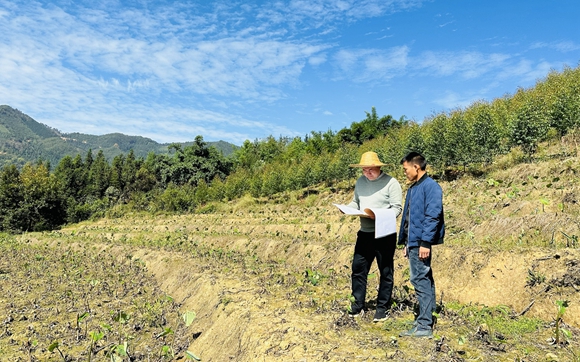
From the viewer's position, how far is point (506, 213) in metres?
9.59

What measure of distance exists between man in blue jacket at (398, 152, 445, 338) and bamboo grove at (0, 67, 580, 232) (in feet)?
7.22

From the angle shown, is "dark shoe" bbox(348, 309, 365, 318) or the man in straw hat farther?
"dark shoe" bbox(348, 309, 365, 318)

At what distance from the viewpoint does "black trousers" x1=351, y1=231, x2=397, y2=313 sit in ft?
14.4

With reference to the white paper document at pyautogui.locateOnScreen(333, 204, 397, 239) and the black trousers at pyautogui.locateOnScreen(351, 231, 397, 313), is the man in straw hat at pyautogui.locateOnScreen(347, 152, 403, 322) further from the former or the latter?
the white paper document at pyautogui.locateOnScreen(333, 204, 397, 239)

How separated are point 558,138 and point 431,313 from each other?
21.2m

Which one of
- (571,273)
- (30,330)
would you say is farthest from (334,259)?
(30,330)

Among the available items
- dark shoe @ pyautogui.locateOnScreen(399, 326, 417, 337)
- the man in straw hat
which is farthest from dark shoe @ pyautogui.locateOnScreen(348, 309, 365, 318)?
dark shoe @ pyautogui.locateOnScreen(399, 326, 417, 337)

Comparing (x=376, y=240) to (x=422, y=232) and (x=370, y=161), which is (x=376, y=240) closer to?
(x=422, y=232)

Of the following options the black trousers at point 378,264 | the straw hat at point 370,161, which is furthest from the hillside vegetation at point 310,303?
the straw hat at point 370,161

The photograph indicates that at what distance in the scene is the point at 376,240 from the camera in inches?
175

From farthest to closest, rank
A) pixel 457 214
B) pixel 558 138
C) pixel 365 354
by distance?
pixel 558 138, pixel 457 214, pixel 365 354

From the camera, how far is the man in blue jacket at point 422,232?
3801 millimetres

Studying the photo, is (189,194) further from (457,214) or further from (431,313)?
(431,313)

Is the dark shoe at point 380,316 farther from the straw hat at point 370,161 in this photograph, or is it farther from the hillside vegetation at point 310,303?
the straw hat at point 370,161
